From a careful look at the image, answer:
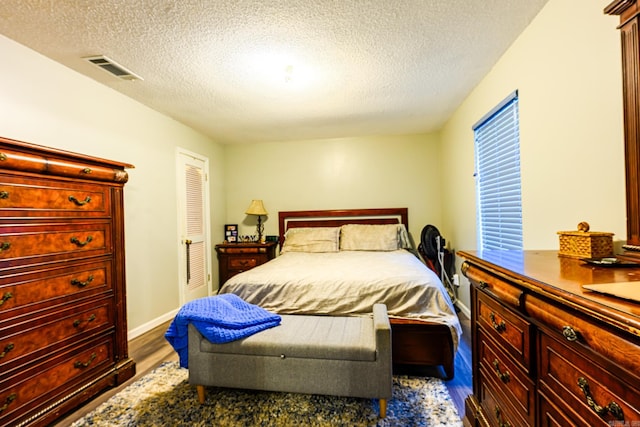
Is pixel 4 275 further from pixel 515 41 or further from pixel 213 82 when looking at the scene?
pixel 515 41

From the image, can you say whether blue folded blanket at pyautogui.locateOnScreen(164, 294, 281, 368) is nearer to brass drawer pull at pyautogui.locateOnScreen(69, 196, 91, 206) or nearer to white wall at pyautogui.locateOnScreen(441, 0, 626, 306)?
brass drawer pull at pyautogui.locateOnScreen(69, 196, 91, 206)

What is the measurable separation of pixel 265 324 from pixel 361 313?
2.46 ft

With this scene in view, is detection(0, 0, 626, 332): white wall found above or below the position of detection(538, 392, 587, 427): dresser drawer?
above

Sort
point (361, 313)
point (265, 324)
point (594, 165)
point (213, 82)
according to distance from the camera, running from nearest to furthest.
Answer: point (594, 165) → point (265, 324) → point (361, 313) → point (213, 82)

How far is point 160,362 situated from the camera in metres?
2.39

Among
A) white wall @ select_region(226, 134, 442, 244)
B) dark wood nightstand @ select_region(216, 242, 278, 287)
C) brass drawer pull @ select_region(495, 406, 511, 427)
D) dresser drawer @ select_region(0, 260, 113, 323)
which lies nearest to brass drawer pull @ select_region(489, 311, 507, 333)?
brass drawer pull @ select_region(495, 406, 511, 427)

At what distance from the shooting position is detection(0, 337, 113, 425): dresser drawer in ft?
4.87

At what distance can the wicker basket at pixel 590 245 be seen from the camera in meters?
1.10

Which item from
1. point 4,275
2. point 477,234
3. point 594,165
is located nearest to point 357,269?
point 477,234

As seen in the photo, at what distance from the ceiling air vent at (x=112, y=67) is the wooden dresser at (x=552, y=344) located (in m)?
2.83

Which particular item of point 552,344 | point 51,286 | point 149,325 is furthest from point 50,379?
point 552,344

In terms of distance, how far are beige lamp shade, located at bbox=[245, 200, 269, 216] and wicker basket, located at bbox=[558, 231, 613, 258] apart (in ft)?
12.7

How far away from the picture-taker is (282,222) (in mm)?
4656

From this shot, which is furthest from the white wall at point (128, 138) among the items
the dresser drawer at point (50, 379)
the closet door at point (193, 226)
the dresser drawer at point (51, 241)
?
the dresser drawer at point (50, 379)
